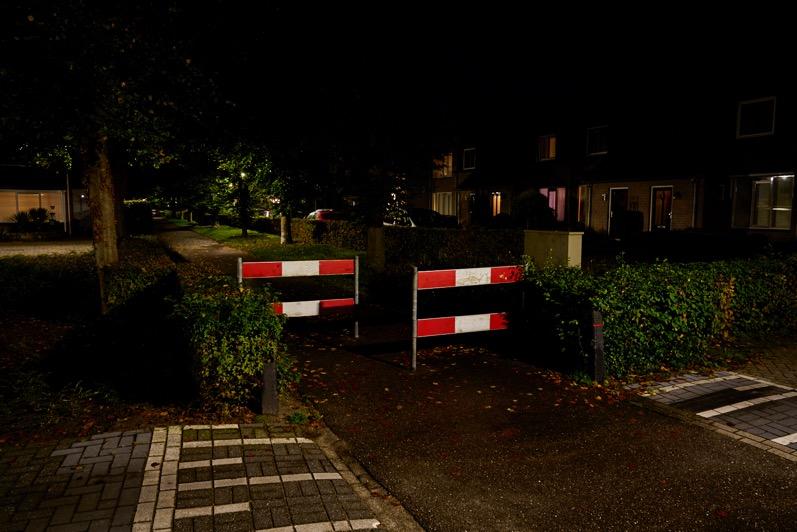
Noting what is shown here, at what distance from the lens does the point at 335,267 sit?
28.2 ft

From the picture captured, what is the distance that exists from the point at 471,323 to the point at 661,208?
20.9 meters

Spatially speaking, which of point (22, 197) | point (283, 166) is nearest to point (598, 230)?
point (283, 166)

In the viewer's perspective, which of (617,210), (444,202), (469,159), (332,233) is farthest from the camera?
(444,202)

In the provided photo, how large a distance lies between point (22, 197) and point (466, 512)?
38702 mm

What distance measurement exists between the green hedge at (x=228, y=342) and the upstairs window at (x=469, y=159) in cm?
3548

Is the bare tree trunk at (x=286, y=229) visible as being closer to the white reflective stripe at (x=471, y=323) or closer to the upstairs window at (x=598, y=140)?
the upstairs window at (x=598, y=140)

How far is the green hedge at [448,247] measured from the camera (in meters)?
15.9

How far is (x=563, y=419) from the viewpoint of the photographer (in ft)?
19.0

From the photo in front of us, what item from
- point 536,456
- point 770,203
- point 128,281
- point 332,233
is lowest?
point 536,456

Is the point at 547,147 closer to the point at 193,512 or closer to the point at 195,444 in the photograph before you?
the point at 195,444

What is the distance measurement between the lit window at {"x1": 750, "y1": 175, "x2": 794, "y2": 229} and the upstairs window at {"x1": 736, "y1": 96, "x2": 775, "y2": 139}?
5.88ft

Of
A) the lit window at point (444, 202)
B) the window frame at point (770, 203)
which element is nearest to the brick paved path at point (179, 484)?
the window frame at point (770, 203)

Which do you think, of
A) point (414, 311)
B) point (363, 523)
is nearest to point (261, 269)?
point (414, 311)

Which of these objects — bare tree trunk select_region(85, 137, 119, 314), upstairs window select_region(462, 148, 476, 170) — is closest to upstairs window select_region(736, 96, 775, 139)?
upstairs window select_region(462, 148, 476, 170)
